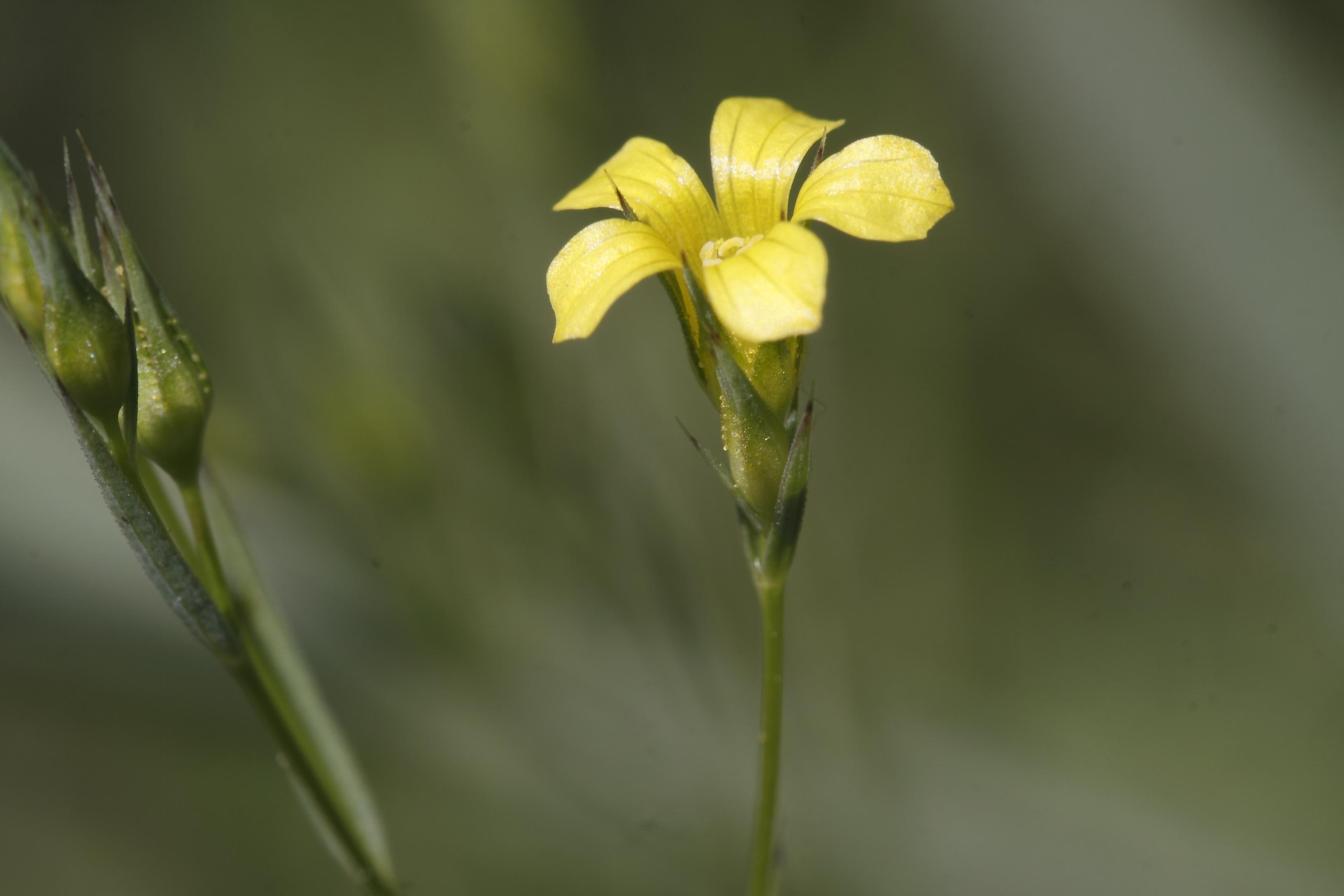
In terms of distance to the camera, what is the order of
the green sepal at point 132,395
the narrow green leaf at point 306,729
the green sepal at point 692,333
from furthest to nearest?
the narrow green leaf at point 306,729 → the green sepal at point 692,333 → the green sepal at point 132,395

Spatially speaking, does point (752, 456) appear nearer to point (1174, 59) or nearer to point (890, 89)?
point (1174, 59)

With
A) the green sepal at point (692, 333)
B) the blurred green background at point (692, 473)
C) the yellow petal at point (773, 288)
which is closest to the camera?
the yellow petal at point (773, 288)

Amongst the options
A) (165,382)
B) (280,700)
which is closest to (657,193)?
(165,382)

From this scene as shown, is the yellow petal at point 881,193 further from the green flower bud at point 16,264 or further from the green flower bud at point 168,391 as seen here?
the green flower bud at point 16,264

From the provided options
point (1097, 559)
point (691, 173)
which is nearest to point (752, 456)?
point (691, 173)

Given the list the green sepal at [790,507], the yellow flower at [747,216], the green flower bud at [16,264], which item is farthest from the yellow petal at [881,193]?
the green flower bud at [16,264]

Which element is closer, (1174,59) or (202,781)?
(1174,59)

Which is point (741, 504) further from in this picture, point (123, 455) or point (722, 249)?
point (123, 455)
